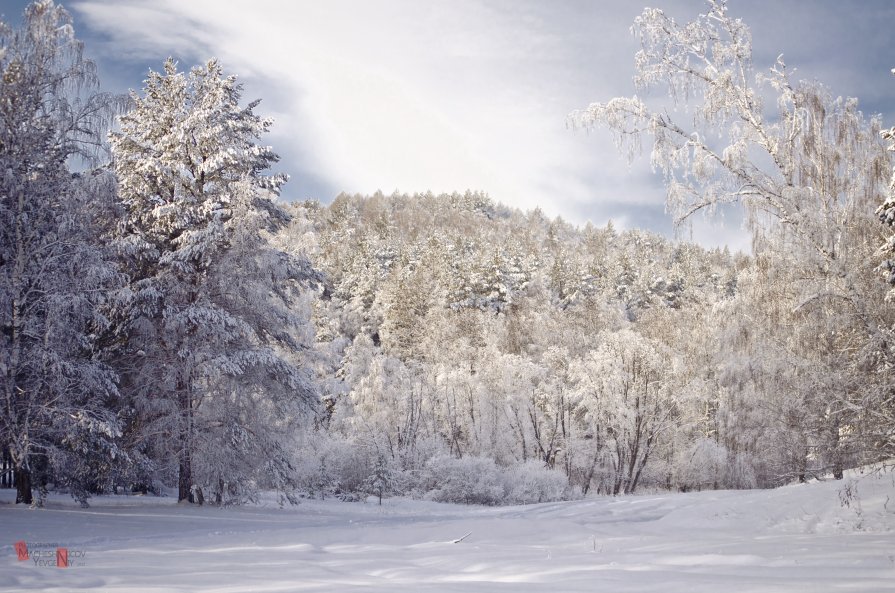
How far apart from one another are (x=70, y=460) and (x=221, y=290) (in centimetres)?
509

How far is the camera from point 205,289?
15.4 meters

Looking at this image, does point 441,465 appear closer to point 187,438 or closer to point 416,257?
point 187,438

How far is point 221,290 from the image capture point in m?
15.4

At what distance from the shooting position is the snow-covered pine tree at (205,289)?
47.7 feet

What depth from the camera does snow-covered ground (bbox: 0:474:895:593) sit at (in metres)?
5.97

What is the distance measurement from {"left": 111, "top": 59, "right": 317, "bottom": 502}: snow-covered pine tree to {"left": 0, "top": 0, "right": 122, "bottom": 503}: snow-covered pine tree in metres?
1.54

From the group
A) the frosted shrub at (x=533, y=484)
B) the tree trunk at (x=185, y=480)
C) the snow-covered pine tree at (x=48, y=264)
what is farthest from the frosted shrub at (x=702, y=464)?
the snow-covered pine tree at (x=48, y=264)

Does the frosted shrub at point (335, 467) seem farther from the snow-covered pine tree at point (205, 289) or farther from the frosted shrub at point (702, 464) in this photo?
the frosted shrub at point (702, 464)

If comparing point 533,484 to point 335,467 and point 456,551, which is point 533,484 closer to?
point 335,467

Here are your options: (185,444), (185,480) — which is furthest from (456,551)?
(185,480)

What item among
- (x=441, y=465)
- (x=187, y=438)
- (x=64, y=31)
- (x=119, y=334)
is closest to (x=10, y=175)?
(x=64, y=31)

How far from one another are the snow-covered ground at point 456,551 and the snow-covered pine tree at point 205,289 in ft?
5.23
